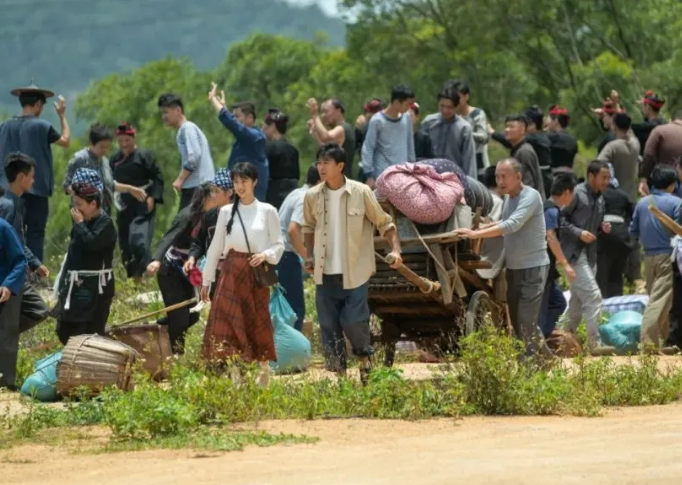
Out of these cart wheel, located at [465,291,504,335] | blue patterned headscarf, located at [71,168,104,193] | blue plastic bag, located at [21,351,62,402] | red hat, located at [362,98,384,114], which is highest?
red hat, located at [362,98,384,114]

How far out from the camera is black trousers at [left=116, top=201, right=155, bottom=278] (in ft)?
57.8

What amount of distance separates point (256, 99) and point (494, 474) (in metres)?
46.5

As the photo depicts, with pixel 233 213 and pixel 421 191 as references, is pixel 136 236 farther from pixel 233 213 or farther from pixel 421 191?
pixel 421 191

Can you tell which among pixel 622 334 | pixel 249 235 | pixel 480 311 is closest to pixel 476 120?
pixel 622 334

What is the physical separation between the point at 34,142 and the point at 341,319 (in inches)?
205

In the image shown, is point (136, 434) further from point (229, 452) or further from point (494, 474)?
point (494, 474)

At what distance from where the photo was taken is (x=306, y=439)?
9820 mm

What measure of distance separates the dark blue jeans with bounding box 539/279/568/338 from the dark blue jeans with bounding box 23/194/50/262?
198 inches

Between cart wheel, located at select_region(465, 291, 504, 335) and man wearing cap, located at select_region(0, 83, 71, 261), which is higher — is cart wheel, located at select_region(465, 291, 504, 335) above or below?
below

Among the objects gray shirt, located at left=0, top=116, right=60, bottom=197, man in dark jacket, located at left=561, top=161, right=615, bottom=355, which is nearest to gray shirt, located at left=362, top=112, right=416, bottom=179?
man in dark jacket, located at left=561, top=161, right=615, bottom=355

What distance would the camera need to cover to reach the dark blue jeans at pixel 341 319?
12227 millimetres

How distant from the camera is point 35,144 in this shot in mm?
16234

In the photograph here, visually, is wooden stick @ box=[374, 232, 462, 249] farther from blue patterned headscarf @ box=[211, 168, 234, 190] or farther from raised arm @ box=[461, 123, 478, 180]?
raised arm @ box=[461, 123, 478, 180]

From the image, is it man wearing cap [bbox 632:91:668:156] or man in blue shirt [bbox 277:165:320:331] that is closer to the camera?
man in blue shirt [bbox 277:165:320:331]
